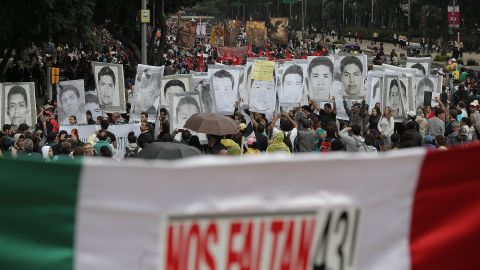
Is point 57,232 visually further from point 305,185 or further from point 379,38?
point 379,38

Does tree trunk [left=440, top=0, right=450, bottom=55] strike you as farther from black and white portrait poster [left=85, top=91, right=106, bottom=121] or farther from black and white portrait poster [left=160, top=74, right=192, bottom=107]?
black and white portrait poster [left=160, top=74, right=192, bottom=107]

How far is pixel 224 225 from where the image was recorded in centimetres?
291

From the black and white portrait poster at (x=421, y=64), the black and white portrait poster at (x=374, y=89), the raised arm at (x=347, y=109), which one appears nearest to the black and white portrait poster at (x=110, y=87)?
the raised arm at (x=347, y=109)

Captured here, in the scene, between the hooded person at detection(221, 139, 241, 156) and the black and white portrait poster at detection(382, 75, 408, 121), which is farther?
the black and white portrait poster at detection(382, 75, 408, 121)

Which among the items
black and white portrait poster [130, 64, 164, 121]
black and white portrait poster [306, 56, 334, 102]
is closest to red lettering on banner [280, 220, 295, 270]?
black and white portrait poster [130, 64, 164, 121]

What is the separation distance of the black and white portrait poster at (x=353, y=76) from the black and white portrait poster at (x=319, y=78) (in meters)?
0.24

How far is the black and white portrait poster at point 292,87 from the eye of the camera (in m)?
17.7

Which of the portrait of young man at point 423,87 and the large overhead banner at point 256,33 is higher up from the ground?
the large overhead banner at point 256,33

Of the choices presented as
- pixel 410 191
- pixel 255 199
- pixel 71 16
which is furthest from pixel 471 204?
pixel 71 16

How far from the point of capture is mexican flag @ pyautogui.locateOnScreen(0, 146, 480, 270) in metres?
2.84

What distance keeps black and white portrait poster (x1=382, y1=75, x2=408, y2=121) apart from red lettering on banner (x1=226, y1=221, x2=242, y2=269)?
1341cm

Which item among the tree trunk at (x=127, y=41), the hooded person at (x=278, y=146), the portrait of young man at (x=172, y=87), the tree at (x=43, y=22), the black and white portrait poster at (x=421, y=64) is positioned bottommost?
the hooded person at (x=278, y=146)

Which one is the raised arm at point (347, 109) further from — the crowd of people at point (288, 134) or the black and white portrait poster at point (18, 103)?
the black and white portrait poster at point (18, 103)

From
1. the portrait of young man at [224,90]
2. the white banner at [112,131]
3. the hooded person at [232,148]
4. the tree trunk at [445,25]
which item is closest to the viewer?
the hooded person at [232,148]
